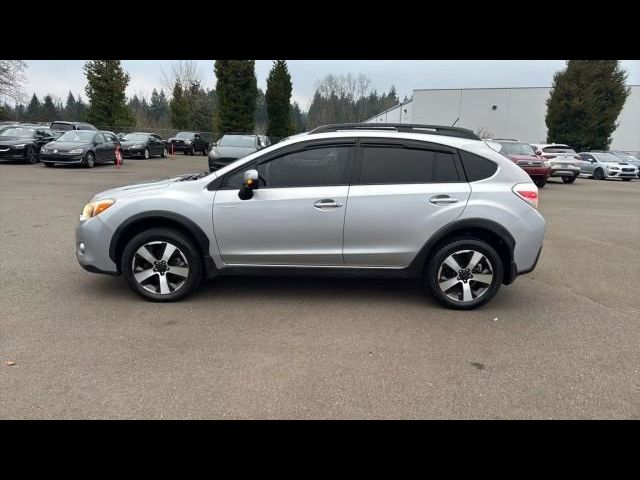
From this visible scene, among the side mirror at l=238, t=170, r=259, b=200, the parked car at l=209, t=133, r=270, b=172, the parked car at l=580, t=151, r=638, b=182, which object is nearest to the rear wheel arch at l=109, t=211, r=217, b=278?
the side mirror at l=238, t=170, r=259, b=200

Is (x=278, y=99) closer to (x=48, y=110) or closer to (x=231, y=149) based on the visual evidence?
(x=231, y=149)

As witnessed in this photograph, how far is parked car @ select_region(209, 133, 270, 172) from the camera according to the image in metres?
15.1

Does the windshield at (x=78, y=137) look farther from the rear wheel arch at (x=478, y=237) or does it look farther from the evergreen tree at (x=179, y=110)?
the evergreen tree at (x=179, y=110)

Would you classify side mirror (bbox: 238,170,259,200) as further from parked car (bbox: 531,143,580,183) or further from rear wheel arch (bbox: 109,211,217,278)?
parked car (bbox: 531,143,580,183)

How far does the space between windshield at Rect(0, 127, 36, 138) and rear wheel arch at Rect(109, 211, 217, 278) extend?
18174 mm

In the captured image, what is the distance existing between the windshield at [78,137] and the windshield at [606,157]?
26733 mm

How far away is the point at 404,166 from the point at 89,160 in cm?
1764

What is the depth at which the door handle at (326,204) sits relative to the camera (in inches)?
168

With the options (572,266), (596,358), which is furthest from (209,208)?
(572,266)

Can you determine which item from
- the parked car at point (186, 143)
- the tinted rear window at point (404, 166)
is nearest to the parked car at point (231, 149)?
the tinted rear window at point (404, 166)

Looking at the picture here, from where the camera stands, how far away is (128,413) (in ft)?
8.77

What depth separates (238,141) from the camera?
16250 mm

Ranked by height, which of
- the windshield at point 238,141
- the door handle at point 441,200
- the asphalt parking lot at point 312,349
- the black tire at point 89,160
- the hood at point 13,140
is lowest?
the asphalt parking lot at point 312,349

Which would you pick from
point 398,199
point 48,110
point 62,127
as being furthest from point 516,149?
point 48,110
